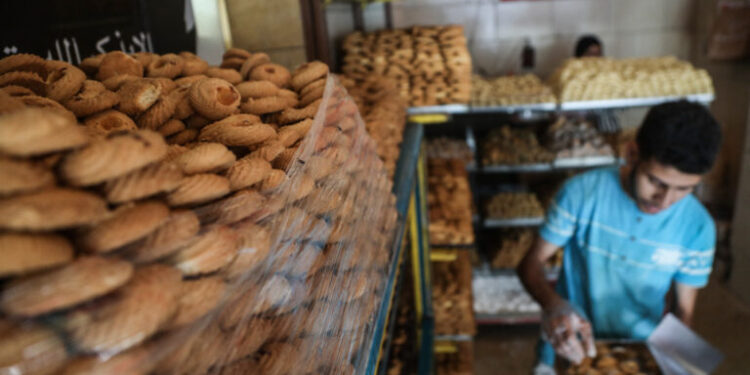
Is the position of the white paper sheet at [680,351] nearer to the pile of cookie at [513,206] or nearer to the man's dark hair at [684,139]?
the man's dark hair at [684,139]

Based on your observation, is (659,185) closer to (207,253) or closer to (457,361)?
(457,361)

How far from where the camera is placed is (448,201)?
2941 mm

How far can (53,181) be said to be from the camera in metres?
0.40

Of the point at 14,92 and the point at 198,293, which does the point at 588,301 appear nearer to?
the point at 198,293

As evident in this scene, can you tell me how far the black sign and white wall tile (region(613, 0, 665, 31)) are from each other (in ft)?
16.6

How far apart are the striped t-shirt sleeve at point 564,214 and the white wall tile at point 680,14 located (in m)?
4.51

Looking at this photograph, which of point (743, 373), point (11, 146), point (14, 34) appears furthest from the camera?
point (743, 373)

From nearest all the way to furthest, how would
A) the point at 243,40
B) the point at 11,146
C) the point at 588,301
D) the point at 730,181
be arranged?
the point at 11,146 → the point at 588,301 → the point at 243,40 → the point at 730,181

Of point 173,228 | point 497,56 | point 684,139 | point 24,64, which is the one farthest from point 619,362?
point 497,56

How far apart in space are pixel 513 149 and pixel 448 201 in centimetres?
123

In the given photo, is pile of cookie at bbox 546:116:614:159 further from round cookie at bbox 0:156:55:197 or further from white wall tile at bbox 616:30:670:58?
round cookie at bbox 0:156:55:197

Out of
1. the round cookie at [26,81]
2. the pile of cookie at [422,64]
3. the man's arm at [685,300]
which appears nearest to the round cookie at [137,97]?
the round cookie at [26,81]

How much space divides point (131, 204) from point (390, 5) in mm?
5026

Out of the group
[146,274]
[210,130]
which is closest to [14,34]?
[210,130]
